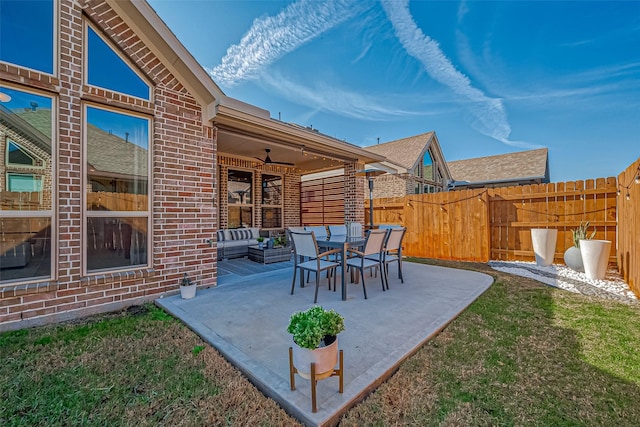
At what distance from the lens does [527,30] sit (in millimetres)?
7316

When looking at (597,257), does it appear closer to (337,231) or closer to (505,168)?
(337,231)

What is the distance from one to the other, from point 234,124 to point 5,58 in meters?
2.70

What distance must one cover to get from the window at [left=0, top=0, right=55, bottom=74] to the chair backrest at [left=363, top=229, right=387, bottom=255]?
4495mm

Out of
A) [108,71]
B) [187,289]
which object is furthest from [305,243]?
[108,71]

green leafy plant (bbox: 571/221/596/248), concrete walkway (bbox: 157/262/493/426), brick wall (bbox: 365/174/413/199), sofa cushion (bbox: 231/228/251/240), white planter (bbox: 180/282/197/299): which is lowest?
concrete walkway (bbox: 157/262/493/426)

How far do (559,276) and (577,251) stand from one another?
77 centimetres

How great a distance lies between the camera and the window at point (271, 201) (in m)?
9.59

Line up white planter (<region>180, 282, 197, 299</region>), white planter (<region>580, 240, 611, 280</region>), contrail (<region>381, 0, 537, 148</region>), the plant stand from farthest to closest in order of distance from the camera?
1. contrail (<region>381, 0, 537, 148</region>)
2. white planter (<region>580, 240, 611, 280</region>)
3. white planter (<region>180, 282, 197, 299</region>)
4. the plant stand

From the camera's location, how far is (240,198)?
889 cm

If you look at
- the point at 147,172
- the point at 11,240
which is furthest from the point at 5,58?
the point at 11,240

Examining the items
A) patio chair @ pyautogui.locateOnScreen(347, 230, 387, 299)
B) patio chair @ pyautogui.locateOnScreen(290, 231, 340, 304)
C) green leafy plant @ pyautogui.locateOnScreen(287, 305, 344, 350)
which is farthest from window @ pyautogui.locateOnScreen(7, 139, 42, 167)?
patio chair @ pyautogui.locateOnScreen(347, 230, 387, 299)

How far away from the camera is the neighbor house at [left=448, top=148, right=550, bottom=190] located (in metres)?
15.1

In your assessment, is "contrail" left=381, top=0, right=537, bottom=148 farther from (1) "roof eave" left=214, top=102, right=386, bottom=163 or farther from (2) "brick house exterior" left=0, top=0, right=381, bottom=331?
(2) "brick house exterior" left=0, top=0, right=381, bottom=331

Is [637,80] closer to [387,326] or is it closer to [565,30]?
[565,30]
